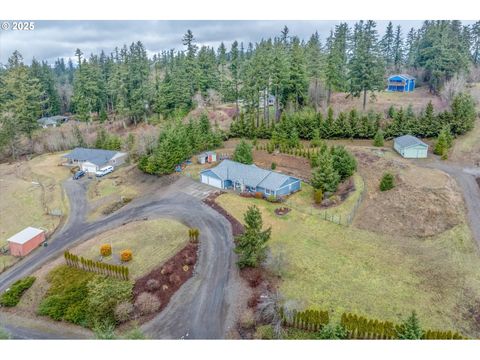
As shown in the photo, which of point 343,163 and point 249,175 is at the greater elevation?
point 343,163

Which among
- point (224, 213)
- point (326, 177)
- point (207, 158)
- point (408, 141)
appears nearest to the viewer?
point (224, 213)

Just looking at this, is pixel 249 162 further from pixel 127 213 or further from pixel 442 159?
pixel 442 159

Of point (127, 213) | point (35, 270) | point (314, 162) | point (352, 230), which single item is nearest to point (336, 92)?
point (314, 162)

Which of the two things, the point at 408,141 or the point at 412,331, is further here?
the point at 408,141

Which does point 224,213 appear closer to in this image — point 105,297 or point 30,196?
point 105,297

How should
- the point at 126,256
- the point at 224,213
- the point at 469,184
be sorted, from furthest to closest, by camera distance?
the point at 224,213 → the point at 469,184 → the point at 126,256

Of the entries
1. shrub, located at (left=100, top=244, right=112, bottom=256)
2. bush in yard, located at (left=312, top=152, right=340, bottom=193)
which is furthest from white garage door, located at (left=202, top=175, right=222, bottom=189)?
shrub, located at (left=100, top=244, right=112, bottom=256)

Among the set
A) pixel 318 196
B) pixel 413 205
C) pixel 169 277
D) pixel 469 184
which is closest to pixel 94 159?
pixel 169 277

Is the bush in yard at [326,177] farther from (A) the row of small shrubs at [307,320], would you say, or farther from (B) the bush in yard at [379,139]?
(A) the row of small shrubs at [307,320]
